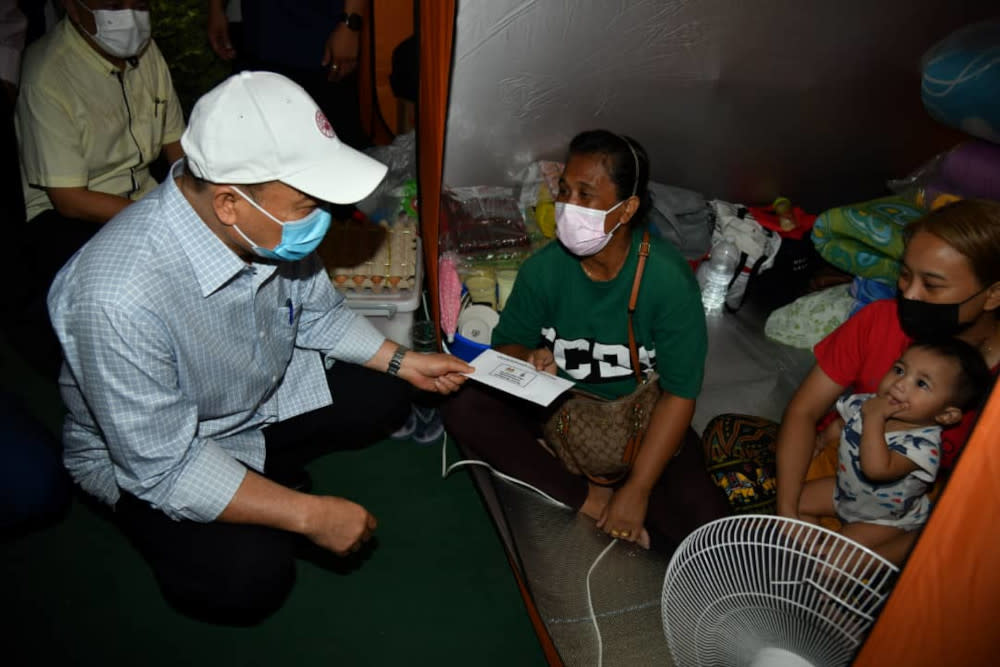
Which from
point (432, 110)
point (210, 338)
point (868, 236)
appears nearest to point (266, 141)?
point (210, 338)

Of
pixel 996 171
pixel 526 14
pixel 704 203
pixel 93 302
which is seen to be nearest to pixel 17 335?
pixel 93 302

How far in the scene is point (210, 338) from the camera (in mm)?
1461

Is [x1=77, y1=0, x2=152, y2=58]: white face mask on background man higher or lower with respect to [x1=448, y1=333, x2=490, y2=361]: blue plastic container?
higher

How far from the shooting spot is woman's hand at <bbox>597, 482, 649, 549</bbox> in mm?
1836

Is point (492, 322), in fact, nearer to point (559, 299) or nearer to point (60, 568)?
point (559, 299)

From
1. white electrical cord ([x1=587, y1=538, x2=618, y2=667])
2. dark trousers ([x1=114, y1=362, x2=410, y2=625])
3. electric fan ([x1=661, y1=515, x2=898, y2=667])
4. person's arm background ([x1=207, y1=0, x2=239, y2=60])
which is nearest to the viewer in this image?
electric fan ([x1=661, y1=515, x2=898, y2=667])

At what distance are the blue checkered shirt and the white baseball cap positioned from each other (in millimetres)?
157

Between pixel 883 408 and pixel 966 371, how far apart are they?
19 cm

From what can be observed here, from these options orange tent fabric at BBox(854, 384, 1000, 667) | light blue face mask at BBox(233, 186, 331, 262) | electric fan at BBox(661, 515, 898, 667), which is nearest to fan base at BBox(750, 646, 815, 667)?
electric fan at BBox(661, 515, 898, 667)

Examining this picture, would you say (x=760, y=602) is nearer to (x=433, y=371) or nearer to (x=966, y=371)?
(x=966, y=371)

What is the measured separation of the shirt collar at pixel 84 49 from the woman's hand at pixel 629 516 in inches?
77.1

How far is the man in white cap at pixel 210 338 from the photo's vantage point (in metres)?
1.29

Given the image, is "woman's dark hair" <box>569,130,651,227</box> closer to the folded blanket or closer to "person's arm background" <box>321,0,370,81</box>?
the folded blanket

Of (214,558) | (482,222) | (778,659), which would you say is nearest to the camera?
(778,659)
